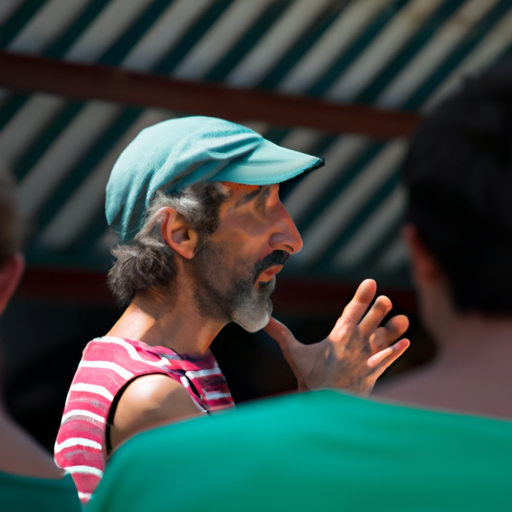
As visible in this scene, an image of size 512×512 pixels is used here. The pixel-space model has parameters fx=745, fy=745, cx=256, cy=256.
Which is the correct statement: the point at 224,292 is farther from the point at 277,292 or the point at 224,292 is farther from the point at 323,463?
the point at 277,292

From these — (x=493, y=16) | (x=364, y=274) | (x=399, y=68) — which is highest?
(x=493, y=16)

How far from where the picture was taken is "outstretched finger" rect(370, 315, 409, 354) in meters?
1.29

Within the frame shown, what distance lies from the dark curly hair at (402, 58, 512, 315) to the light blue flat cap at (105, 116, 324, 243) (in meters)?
0.73

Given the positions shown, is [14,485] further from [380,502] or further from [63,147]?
[63,147]

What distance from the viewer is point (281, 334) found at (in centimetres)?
139

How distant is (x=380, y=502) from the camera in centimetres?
53

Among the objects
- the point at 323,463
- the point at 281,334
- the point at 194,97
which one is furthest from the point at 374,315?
the point at 194,97

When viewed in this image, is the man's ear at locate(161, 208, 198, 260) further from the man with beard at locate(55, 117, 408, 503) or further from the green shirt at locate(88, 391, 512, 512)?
the green shirt at locate(88, 391, 512, 512)

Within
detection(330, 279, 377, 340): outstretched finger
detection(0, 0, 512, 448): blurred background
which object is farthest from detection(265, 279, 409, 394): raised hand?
detection(0, 0, 512, 448): blurred background

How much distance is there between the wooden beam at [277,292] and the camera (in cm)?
374

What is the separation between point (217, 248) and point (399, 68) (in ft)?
9.85

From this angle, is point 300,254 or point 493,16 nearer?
point 493,16

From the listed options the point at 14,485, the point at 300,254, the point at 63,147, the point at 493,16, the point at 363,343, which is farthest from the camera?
the point at 300,254

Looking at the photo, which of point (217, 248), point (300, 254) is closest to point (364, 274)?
point (300, 254)
